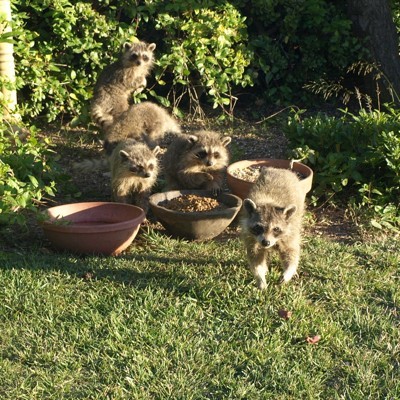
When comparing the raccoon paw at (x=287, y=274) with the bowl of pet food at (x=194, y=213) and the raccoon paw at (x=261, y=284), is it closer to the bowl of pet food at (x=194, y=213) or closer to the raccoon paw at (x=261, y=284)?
the raccoon paw at (x=261, y=284)

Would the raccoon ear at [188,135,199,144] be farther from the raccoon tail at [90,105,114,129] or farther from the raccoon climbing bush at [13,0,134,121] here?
the raccoon climbing bush at [13,0,134,121]

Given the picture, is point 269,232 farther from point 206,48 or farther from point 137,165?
point 206,48

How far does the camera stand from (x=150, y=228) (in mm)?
6992

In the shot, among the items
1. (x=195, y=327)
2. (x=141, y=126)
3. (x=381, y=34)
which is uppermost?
(x=381, y=34)

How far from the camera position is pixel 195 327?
4953mm

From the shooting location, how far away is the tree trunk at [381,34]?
10070 mm

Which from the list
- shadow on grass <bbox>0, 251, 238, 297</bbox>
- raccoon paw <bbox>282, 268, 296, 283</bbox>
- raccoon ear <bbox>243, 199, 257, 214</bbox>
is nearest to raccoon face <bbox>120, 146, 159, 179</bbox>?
shadow on grass <bbox>0, 251, 238, 297</bbox>

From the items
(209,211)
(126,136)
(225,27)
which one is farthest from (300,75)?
(209,211)

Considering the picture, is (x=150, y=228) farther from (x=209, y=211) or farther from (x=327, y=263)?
(x=327, y=263)

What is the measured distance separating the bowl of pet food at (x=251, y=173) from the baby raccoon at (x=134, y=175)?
85 centimetres

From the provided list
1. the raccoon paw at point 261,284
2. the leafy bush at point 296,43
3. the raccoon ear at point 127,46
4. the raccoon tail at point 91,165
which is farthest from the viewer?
the leafy bush at point 296,43

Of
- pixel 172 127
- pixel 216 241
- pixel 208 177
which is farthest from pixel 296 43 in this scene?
pixel 216 241

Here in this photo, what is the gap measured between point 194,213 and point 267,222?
1185 millimetres

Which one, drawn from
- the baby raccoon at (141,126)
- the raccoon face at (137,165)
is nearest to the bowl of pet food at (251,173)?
the raccoon face at (137,165)
